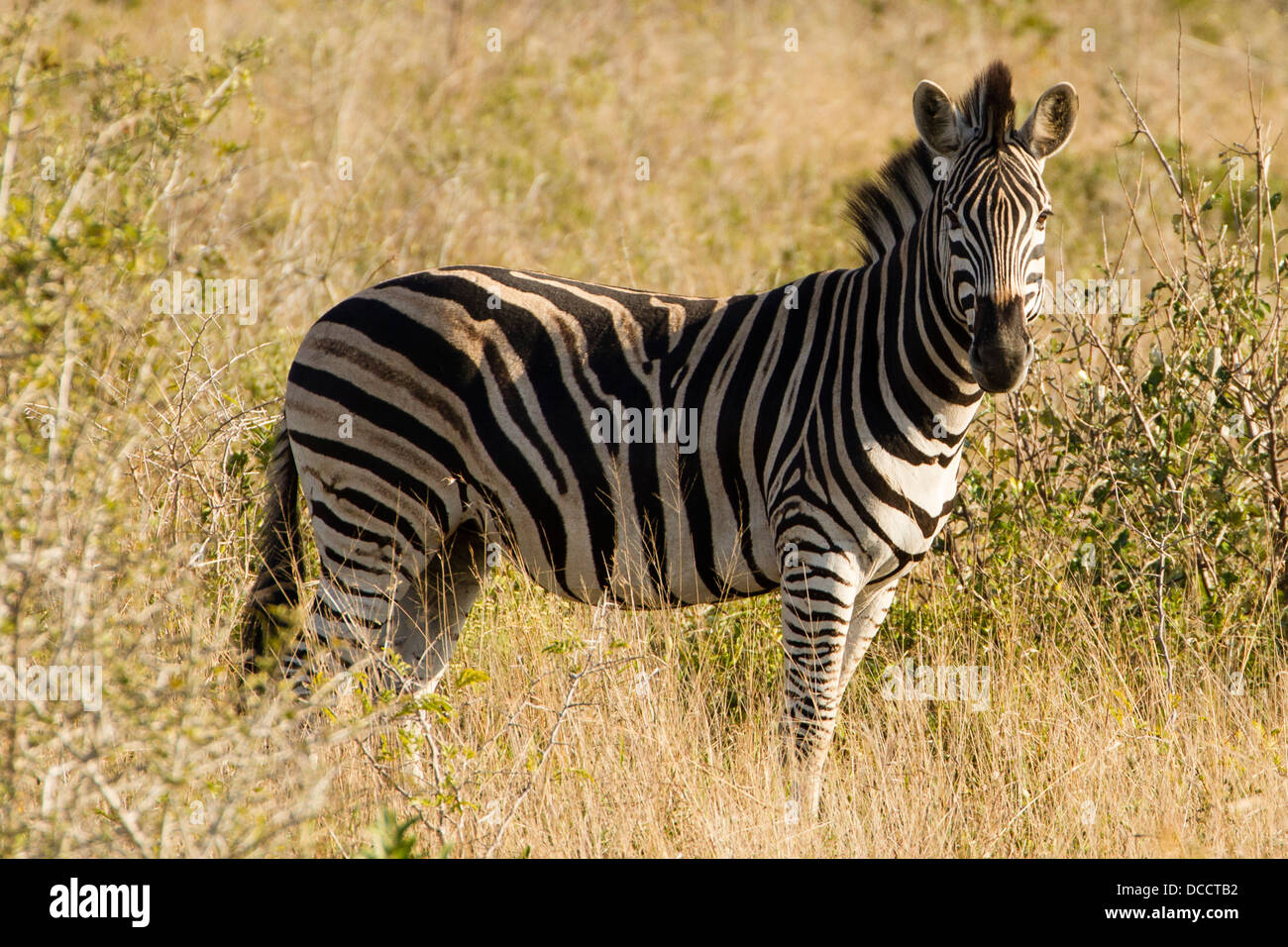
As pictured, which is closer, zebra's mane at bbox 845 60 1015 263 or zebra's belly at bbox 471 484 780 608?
zebra's mane at bbox 845 60 1015 263

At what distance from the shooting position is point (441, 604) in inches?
203

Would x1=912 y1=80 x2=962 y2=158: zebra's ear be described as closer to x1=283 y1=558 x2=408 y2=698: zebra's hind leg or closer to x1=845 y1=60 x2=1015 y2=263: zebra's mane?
x1=845 y1=60 x2=1015 y2=263: zebra's mane

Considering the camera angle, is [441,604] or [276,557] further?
[441,604]

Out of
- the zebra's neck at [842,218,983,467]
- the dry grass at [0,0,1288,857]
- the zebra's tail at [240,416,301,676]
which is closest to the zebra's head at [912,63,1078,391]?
the zebra's neck at [842,218,983,467]

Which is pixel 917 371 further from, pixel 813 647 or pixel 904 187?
pixel 813 647

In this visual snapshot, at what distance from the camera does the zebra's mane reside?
426cm

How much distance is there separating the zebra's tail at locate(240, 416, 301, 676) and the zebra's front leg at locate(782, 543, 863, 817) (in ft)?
6.26

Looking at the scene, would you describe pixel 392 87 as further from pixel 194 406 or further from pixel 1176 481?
pixel 1176 481

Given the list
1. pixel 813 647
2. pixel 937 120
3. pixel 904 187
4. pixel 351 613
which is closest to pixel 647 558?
pixel 813 647

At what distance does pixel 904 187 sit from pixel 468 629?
274 cm

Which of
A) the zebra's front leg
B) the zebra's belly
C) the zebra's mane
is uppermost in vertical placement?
the zebra's mane

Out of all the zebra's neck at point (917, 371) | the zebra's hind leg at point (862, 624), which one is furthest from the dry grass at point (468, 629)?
the zebra's neck at point (917, 371)

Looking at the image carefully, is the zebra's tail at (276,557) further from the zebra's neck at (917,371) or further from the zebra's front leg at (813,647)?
the zebra's neck at (917,371)
